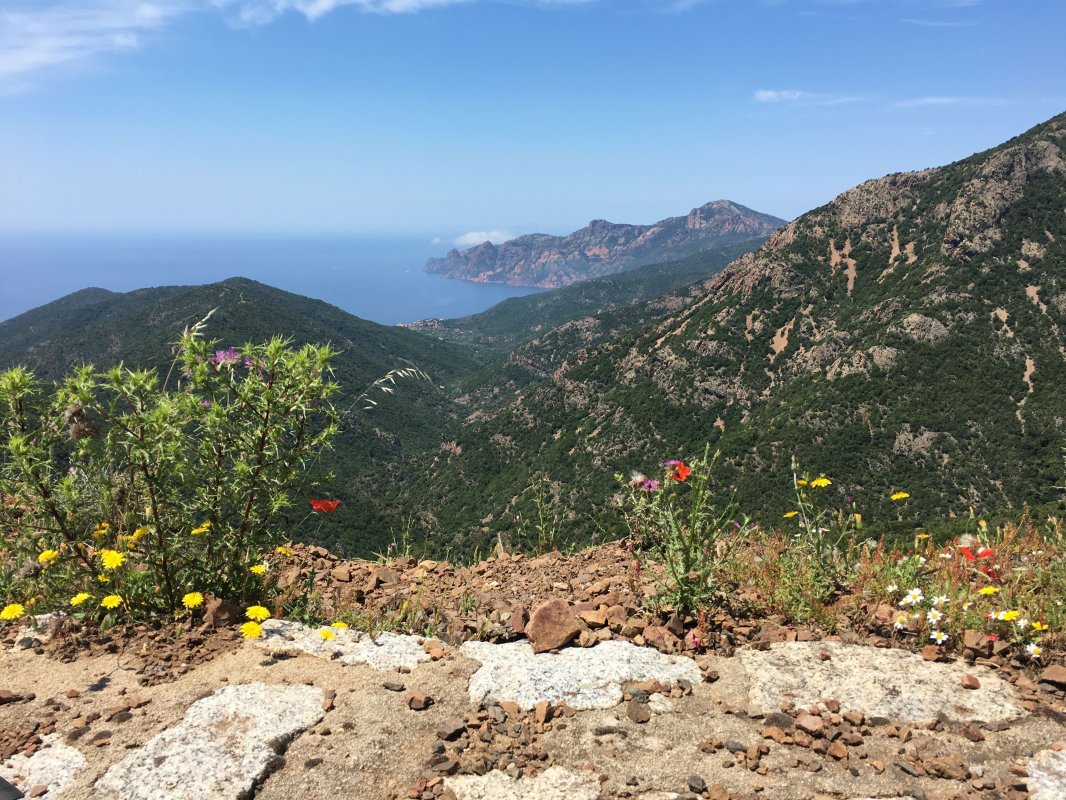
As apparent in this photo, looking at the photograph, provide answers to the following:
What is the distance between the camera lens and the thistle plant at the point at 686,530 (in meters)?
3.96

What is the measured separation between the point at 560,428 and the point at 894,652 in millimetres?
85418

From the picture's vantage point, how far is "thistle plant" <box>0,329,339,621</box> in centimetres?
352

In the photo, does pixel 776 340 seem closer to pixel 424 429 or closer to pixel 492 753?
pixel 424 429

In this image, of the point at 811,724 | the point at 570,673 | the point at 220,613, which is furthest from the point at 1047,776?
the point at 220,613

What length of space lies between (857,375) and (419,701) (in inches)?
3216

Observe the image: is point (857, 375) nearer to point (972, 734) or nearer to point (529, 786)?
point (972, 734)

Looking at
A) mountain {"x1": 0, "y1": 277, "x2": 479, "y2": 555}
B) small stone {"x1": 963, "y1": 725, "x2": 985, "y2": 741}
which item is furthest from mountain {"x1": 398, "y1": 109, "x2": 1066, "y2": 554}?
small stone {"x1": 963, "y1": 725, "x2": 985, "y2": 741}

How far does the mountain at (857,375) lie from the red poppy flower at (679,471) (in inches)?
1652

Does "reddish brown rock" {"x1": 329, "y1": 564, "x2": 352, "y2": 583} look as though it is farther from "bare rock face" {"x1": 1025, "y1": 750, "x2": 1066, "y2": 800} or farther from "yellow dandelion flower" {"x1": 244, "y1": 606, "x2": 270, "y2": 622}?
"bare rock face" {"x1": 1025, "y1": 750, "x2": 1066, "y2": 800}

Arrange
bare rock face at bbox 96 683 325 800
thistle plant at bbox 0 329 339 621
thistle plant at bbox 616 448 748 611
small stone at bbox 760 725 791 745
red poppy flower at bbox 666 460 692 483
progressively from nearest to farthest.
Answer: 1. bare rock face at bbox 96 683 325 800
2. small stone at bbox 760 725 791 745
3. thistle plant at bbox 0 329 339 621
4. thistle plant at bbox 616 448 748 611
5. red poppy flower at bbox 666 460 692 483

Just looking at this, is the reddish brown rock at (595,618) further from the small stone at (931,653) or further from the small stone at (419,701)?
the small stone at (931,653)

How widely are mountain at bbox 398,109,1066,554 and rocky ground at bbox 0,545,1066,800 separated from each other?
42.8m

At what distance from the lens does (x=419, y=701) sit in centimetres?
304

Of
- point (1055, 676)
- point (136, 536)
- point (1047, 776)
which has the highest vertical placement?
point (136, 536)
